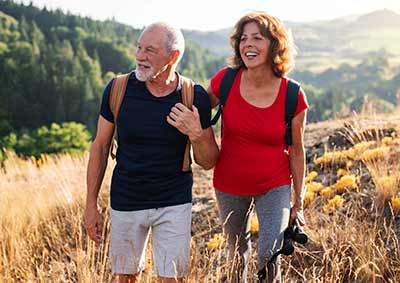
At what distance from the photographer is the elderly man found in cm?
280

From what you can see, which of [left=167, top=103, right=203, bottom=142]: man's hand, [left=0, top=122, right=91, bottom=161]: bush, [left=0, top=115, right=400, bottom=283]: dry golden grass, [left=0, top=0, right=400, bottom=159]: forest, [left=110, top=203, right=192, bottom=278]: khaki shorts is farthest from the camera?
[left=0, top=0, right=400, bottom=159]: forest

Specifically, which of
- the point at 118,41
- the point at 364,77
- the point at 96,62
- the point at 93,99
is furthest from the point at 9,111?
the point at 364,77

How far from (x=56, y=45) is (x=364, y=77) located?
124m

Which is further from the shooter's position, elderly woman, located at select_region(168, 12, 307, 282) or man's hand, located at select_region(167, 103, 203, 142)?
elderly woman, located at select_region(168, 12, 307, 282)

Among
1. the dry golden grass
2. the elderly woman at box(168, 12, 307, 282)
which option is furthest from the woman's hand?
the dry golden grass

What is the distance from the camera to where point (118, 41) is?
106 metres

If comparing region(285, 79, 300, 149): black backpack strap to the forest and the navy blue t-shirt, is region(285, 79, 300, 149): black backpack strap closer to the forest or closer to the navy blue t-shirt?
the navy blue t-shirt

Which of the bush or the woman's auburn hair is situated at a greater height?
the woman's auburn hair

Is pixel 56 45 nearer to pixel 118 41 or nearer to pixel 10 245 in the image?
pixel 118 41

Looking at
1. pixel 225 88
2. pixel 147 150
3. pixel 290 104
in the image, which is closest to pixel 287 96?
pixel 290 104

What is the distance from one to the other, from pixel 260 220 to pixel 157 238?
61cm

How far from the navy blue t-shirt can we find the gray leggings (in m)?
0.40

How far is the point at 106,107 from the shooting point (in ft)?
9.48

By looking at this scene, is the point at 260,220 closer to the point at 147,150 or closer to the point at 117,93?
the point at 147,150
